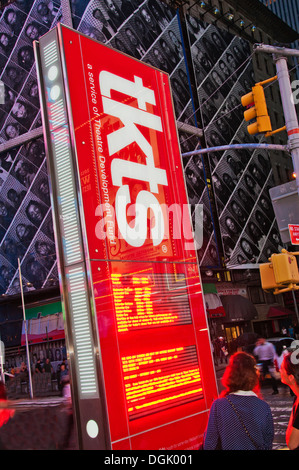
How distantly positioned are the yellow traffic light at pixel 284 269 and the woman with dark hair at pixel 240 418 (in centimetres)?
479

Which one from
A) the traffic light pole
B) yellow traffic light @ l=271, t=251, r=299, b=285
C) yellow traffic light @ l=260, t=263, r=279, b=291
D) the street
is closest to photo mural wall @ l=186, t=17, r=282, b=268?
the street

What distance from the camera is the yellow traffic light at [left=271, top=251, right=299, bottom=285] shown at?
28.3ft

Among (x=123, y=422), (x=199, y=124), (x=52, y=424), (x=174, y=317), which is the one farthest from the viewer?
(x=199, y=124)

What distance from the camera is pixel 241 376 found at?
4.03m

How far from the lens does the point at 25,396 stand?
2547 cm

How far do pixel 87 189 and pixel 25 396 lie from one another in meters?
23.0

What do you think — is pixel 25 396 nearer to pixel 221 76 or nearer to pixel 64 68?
pixel 64 68

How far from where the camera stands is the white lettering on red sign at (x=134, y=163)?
541 centimetres

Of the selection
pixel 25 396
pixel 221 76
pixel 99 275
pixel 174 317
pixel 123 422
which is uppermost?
pixel 221 76

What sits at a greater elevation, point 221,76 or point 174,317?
point 221,76

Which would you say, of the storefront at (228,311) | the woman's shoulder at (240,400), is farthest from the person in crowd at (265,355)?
Result: the storefront at (228,311)

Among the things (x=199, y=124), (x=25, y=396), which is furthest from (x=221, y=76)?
(x=25, y=396)

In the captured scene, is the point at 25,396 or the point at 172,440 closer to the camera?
the point at 172,440

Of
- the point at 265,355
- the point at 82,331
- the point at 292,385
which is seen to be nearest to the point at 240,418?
the point at 292,385
